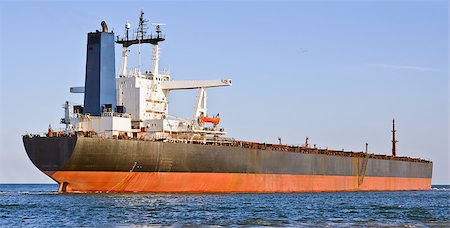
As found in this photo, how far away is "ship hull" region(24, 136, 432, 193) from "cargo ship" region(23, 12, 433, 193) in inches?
1.9

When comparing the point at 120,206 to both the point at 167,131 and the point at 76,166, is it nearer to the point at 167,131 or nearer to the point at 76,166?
the point at 76,166

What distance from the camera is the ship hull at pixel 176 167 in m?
34.2

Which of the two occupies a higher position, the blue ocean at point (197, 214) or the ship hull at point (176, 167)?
the ship hull at point (176, 167)

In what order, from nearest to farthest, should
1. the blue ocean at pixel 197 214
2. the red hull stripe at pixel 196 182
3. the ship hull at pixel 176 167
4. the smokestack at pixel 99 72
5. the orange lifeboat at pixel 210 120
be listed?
the blue ocean at pixel 197 214
the ship hull at pixel 176 167
the red hull stripe at pixel 196 182
the smokestack at pixel 99 72
the orange lifeboat at pixel 210 120

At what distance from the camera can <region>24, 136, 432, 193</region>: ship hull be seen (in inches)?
1345

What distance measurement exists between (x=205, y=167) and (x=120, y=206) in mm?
11649

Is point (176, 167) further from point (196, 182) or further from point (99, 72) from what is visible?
point (99, 72)

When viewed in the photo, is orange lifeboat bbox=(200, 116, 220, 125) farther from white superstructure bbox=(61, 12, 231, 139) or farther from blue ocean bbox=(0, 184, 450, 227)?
blue ocean bbox=(0, 184, 450, 227)

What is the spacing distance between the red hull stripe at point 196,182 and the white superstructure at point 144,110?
2642mm

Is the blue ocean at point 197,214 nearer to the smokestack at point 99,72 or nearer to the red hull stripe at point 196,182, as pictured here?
the red hull stripe at point 196,182

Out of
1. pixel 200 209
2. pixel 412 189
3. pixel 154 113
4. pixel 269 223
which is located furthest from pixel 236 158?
pixel 412 189

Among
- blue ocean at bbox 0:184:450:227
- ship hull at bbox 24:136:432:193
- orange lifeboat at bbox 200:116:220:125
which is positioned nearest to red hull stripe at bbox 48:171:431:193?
ship hull at bbox 24:136:432:193

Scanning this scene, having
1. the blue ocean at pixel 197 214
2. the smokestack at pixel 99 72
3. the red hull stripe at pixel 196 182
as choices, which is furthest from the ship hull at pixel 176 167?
the smokestack at pixel 99 72

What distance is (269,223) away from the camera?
22.4 metres
